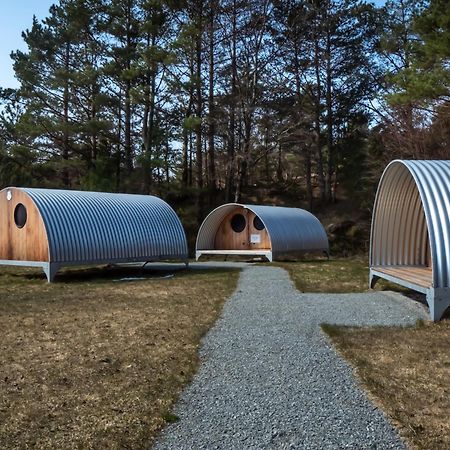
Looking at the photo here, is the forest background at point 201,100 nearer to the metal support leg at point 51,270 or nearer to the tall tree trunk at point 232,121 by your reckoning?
the tall tree trunk at point 232,121

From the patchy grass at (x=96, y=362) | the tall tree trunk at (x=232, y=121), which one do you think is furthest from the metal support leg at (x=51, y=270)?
the tall tree trunk at (x=232, y=121)

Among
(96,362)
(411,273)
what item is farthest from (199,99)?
(96,362)

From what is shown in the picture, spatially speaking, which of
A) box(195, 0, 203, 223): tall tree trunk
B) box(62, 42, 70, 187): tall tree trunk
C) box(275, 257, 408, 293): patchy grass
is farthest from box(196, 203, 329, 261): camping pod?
box(62, 42, 70, 187): tall tree trunk

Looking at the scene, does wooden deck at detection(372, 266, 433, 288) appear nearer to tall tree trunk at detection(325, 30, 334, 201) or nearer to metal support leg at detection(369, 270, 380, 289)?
metal support leg at detection(369, 270, 380, 289)

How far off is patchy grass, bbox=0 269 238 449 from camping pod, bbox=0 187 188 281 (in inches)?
117

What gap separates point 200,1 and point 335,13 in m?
8.34

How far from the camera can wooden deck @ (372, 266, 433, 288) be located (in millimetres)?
9375

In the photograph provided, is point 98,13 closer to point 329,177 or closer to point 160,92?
point 160,92

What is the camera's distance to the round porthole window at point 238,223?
2491 cm

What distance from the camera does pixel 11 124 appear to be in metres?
30.3

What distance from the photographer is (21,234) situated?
54.1 feet

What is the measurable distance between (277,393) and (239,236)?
1997 centimetres

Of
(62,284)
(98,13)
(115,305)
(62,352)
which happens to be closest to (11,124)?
(98,13)

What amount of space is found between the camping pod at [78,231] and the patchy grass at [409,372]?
9.70 metres
